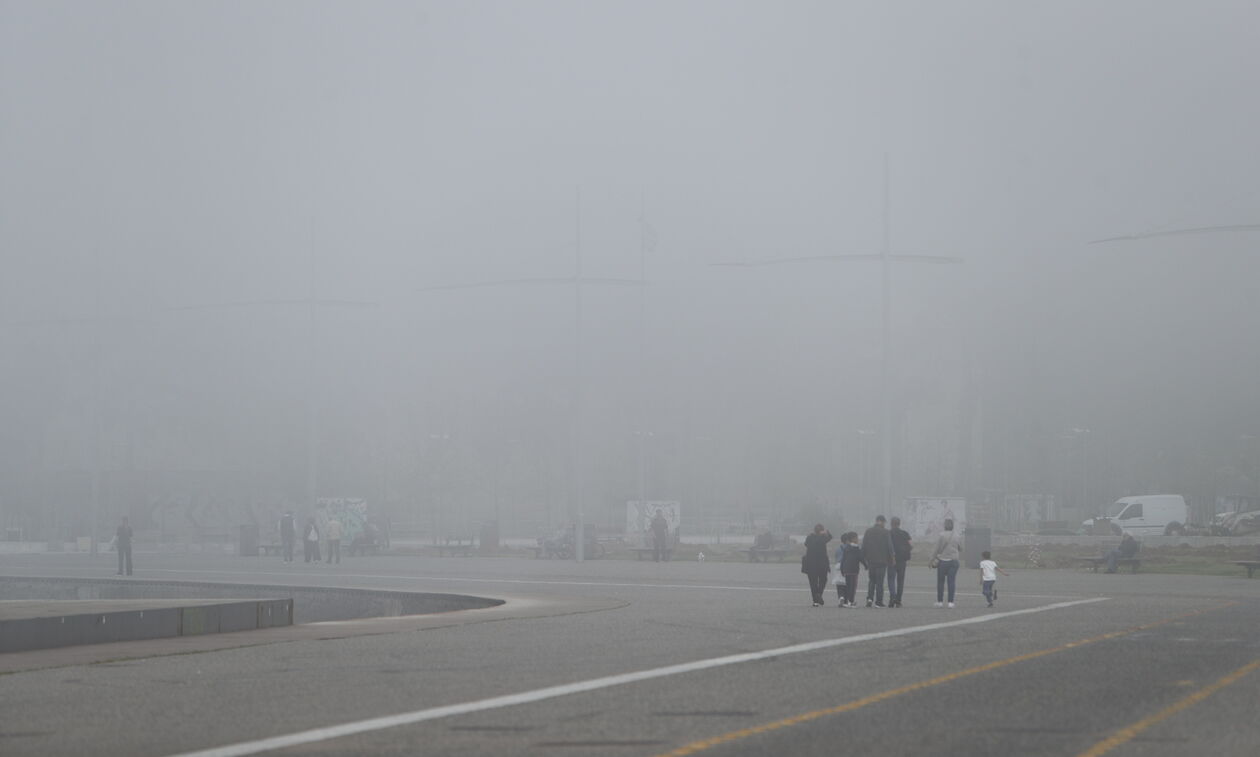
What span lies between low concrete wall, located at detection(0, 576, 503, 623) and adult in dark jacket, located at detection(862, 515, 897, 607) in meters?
6.65

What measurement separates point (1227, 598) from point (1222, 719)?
1870cm

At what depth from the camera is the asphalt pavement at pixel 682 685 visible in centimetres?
1078

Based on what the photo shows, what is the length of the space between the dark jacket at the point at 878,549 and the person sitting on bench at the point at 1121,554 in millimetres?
16799

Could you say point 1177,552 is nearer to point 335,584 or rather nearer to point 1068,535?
point 1068,535

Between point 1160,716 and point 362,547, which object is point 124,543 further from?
point 1160,716

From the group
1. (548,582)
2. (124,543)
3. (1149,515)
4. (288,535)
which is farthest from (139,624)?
(1149,515)

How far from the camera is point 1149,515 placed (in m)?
78.7

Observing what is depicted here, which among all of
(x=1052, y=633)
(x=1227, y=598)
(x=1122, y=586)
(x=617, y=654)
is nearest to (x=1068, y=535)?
(x=1122, y=586)

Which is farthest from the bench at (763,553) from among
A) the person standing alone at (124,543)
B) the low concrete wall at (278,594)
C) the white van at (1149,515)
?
the white van at (1149,515)

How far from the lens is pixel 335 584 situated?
119ft

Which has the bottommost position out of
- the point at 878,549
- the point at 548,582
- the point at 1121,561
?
the point at 548,582

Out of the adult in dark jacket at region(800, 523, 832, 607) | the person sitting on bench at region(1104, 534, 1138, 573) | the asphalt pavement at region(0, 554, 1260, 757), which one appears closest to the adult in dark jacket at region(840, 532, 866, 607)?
the adult in dark jacket at region(800, 523, 832, 607)

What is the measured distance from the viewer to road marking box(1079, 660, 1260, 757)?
34.0 feet

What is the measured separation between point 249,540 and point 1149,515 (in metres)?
44.8
